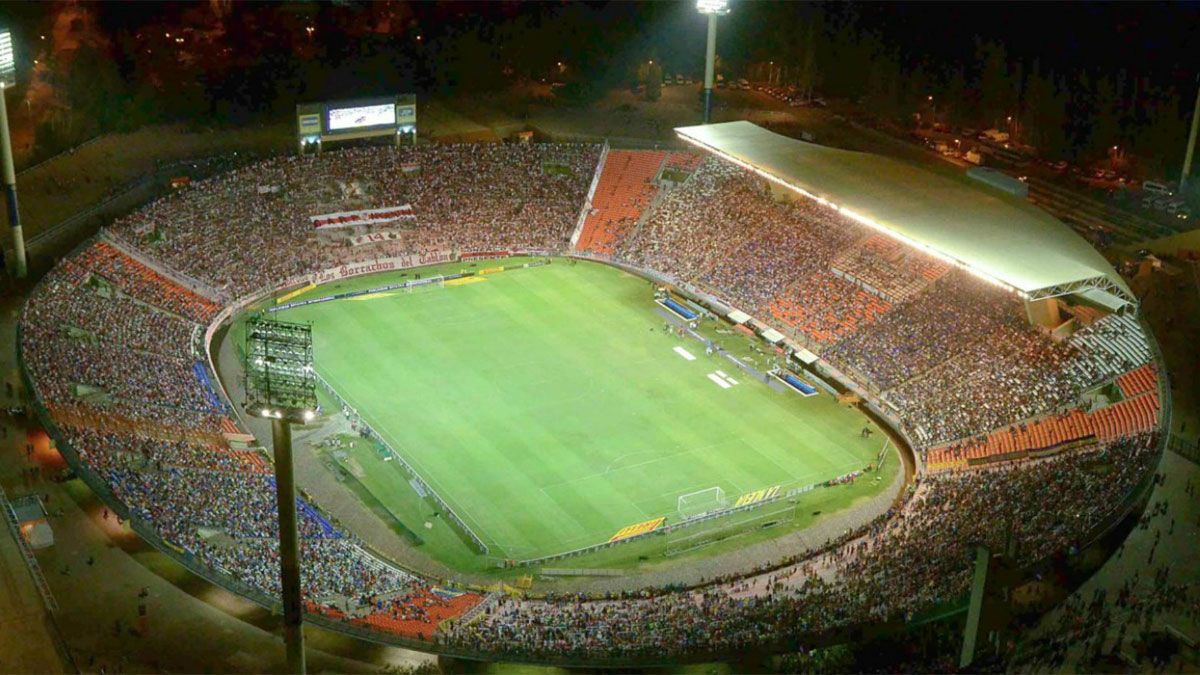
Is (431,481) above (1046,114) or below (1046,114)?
below

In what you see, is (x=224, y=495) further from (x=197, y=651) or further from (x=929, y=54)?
(x=929, y=54)

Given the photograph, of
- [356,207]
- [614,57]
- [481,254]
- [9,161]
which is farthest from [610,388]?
[614,57]

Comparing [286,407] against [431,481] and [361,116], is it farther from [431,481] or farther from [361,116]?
[361,116]

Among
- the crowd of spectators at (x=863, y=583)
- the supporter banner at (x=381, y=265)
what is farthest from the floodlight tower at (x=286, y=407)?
the supporter banner at (x=381, y=265)

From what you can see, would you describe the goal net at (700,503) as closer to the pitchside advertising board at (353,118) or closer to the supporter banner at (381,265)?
the supporter banner at (381,265)

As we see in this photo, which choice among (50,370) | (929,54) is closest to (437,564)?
(50,370)

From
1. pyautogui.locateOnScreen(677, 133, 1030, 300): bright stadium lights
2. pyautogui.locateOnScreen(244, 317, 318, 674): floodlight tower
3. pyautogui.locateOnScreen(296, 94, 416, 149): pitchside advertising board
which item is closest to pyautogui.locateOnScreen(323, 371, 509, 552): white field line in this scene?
pyautogui.locateOnScreen(244, 317, 318, 674): floodlight tower
